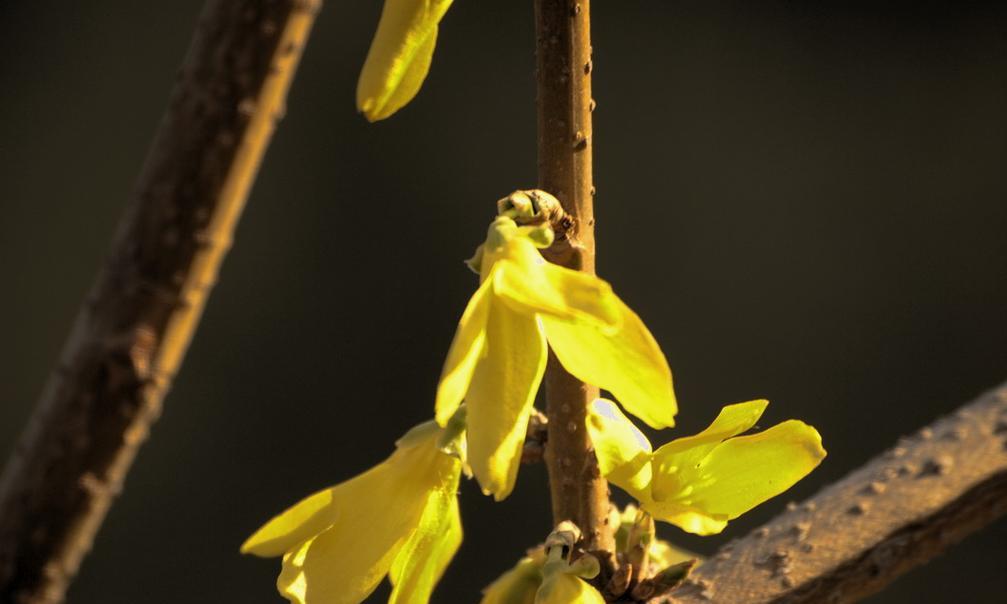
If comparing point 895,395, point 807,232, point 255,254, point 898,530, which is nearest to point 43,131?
point 255,254

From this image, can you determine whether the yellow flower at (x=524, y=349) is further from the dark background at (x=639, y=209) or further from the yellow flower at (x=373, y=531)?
the dark background at (x=639, y=209)

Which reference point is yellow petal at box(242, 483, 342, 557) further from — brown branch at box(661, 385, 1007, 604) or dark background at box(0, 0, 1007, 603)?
dark background at box(0, 0, 1007, 603)

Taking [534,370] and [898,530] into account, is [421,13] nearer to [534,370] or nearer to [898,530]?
[534,370]

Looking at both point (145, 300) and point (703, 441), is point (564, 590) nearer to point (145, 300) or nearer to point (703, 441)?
point (703, 441)

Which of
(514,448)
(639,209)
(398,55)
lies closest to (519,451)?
(514,448)

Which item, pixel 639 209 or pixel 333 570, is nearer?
pixel 333 570

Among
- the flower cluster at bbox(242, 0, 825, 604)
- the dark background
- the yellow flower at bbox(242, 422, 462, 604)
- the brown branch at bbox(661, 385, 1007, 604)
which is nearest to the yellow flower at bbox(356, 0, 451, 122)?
the flower cluster at bbox(242, 0, 825, 604)

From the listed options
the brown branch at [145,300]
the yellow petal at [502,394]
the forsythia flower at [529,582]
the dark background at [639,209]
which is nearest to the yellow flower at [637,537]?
the forsythia flower at [529,582]
